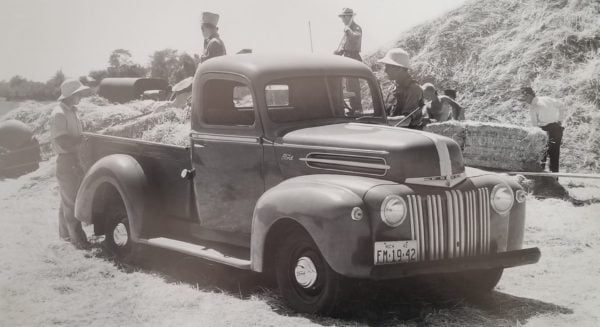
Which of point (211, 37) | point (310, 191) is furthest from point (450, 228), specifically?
point (211, 37)

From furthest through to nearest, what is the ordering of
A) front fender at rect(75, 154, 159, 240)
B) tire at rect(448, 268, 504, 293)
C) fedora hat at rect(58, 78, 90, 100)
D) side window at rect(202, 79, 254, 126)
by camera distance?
fedora hat at rect(58, 78, 90, 100), front fender at rect(75, 154, 159, 240), side window at rect(202, 79, 254, 126), tire at rect(448, 268, 504, 293)

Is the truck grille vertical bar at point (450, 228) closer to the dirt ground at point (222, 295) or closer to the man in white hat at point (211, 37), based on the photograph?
the dirt ground at point (222, 295)

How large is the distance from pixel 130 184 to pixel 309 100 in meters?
1.92

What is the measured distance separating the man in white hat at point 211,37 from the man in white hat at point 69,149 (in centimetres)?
225

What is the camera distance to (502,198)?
17.0ft

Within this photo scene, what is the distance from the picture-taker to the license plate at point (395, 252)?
14.8ft

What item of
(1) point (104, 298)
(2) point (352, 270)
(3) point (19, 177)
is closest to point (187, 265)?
(1) point (104, 298)

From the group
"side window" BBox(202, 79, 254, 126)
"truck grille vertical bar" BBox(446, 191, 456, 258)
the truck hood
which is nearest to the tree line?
"side window" BBox(202, 79, 254, 126)

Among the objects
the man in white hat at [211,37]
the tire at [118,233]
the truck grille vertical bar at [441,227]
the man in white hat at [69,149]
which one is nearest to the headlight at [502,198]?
the truck grille vertical bar at [441,227]

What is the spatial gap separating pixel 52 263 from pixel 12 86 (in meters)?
2.80

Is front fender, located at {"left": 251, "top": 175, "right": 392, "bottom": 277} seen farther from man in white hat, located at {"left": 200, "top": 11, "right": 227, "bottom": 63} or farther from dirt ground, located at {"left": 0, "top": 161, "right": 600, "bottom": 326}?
man in white hat, located at {"left": 200, "top": 11, "right": 227, "bottom": 63}

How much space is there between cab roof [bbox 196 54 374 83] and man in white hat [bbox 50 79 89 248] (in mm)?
2107

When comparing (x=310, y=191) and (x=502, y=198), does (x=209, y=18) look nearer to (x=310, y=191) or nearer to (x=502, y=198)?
(x=310, y=191)

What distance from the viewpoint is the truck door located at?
5652mm
